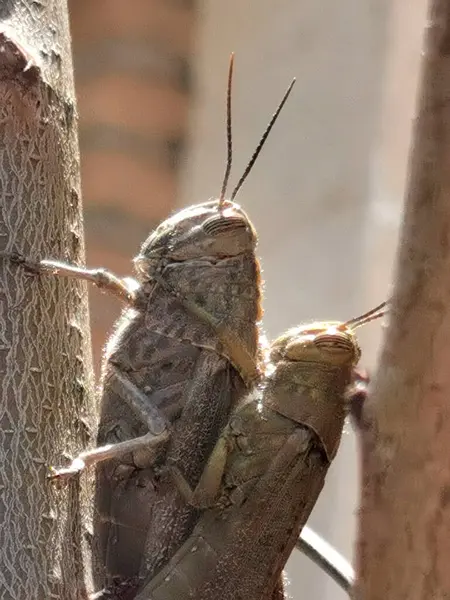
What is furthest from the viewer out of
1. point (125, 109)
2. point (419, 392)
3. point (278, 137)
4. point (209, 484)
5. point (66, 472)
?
point (125, 109)

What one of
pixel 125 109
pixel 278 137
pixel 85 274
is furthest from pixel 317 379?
pixel 125 109

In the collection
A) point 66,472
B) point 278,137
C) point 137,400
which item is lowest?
point 66,472

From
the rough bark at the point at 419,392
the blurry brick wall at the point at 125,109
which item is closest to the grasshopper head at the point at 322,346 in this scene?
the rough bark at the point at 419,392

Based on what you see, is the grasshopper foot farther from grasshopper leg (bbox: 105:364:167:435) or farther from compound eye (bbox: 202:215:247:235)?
compound eye (bbox: 202:215:247:235)

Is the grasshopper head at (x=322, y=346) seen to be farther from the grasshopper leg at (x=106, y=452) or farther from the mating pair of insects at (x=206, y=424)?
the grasshopper leg at (x=106, y=452)

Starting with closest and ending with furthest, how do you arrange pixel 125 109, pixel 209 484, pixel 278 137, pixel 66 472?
1. pixel 66 472
2. pixel 209 484
3. pixel 278 137
4. pixel 125 109

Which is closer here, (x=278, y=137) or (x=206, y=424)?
(x=206, y=424)

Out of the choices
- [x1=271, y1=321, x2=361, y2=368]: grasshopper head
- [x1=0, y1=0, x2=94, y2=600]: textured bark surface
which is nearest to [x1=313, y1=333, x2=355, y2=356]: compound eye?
[x1=271, y1=321, x2=361, y2=368]: grasshopper head

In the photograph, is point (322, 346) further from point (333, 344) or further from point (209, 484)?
point (209, 484)
